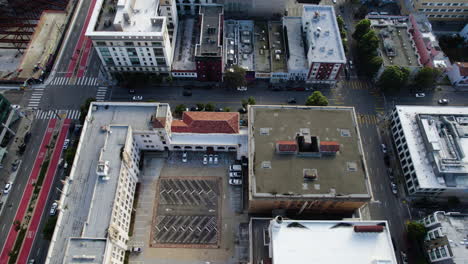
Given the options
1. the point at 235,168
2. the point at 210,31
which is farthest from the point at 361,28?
the point at 235,168

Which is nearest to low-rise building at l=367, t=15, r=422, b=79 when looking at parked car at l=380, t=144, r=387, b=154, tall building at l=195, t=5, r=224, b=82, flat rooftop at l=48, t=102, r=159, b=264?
parked car at l=380, t=144, r=387, b=154

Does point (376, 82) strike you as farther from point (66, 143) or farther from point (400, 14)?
point (66, 143)

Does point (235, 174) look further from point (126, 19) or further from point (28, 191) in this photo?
point (28, 191)

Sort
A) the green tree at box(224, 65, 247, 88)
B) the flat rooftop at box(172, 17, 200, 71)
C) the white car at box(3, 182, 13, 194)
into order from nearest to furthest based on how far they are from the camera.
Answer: the white car at box(3, 182, 13, 194) → the green tree at box(224, 65, 247, 88) → the flat rooftop at box(172, 17, 200, 71)

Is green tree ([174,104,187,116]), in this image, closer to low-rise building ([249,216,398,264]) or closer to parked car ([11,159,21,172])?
low-rise building ([249,216,398,264])

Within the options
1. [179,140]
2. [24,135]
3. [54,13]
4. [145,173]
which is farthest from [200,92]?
[54,13]

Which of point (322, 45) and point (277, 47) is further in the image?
point (277, 47)

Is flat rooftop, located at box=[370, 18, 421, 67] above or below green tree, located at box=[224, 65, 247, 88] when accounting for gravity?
above

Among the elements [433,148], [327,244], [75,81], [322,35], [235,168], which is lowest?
[327,244]
